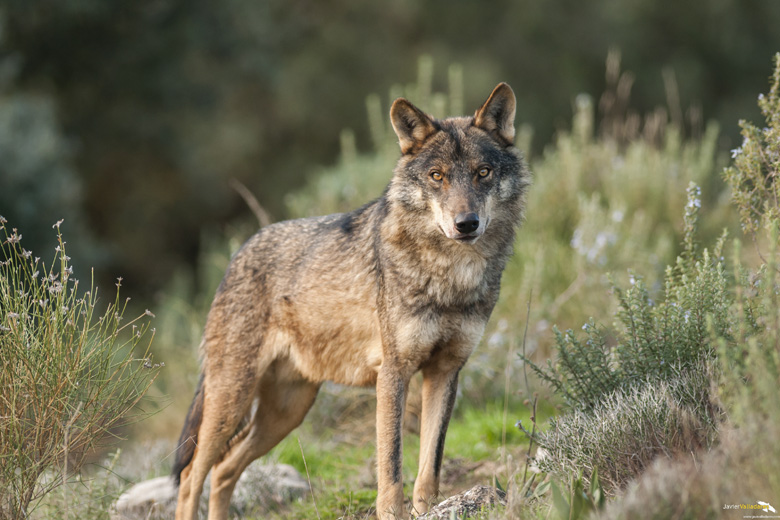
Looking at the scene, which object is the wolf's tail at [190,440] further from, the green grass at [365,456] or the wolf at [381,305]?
the green grass at [365,456]

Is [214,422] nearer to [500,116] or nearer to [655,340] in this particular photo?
[500,116]

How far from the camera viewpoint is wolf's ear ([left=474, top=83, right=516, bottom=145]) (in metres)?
4.43

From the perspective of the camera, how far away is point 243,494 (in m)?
5.64

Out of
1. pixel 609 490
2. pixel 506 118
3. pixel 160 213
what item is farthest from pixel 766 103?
pixel 160 213

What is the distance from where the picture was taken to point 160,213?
66.2ft

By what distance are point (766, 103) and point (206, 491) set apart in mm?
4521

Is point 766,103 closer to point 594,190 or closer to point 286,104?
point 594,190

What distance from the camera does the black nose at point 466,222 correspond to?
12.8 feet

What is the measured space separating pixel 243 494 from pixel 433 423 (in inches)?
79.8

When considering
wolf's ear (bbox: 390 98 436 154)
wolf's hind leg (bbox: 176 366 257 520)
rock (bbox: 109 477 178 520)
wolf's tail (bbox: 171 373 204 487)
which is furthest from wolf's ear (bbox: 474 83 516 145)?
rock (bbox: 109 477 178 520)

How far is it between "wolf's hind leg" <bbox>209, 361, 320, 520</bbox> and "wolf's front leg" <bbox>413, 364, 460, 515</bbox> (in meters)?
1.04

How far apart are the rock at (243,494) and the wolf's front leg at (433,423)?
1597 mm

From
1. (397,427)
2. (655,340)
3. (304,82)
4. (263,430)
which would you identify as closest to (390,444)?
(397,427)

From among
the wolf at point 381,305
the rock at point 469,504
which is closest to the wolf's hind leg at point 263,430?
the wolf at point 381,305
